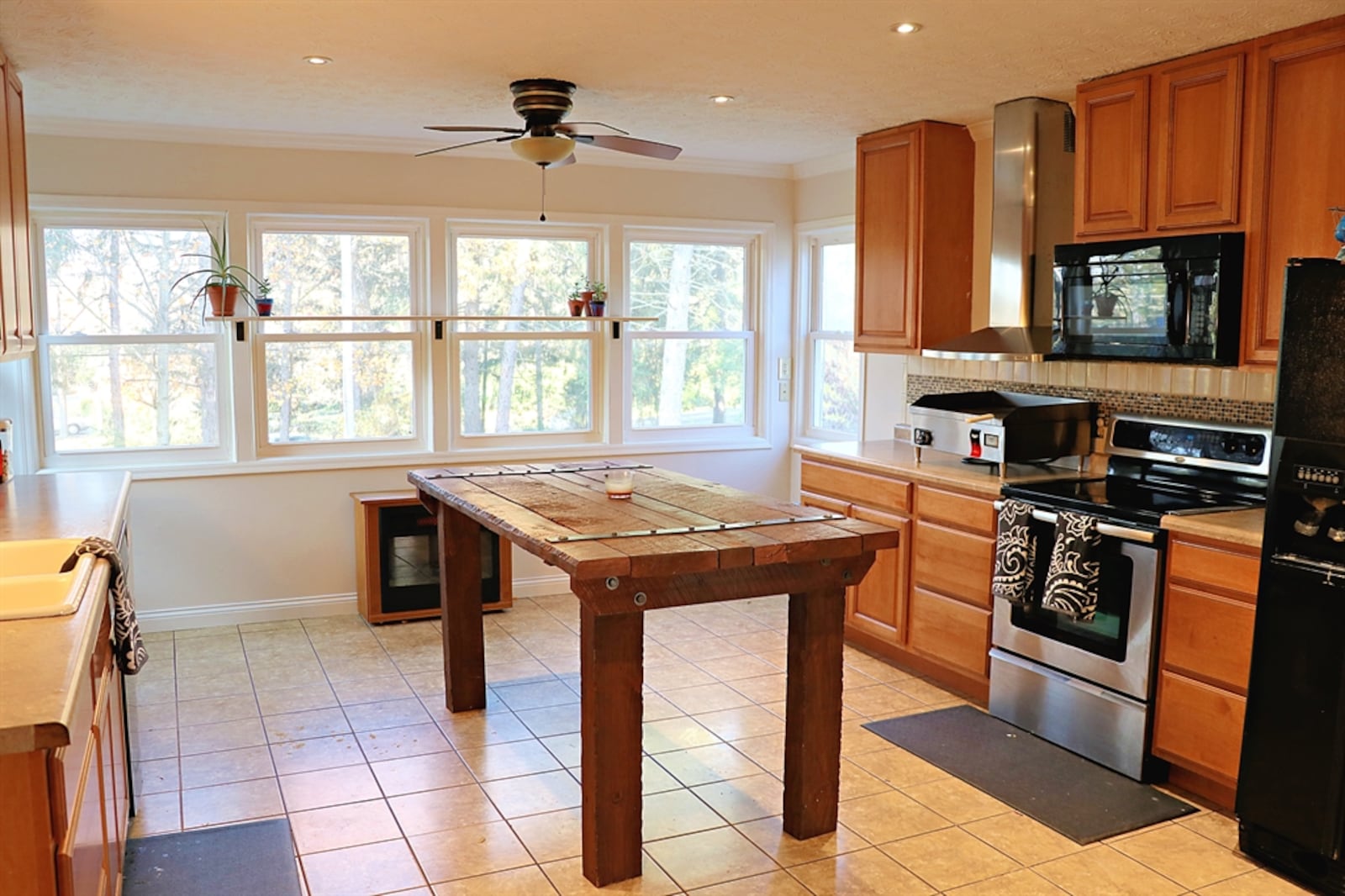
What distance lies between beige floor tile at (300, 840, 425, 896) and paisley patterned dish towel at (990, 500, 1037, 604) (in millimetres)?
2131

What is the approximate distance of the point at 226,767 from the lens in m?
3.53

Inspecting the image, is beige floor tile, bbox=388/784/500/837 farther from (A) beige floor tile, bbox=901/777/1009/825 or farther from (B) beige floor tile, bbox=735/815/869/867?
(A) beige floor tile, bbox=901/777/1009/825

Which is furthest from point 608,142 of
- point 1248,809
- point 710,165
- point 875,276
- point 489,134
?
point 1248,809

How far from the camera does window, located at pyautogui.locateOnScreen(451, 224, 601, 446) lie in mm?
5648

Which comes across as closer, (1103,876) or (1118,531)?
(1103,876)

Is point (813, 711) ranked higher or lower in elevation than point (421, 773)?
higher

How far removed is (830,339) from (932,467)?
1866 mm

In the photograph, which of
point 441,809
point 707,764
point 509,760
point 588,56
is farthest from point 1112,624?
point 588,56

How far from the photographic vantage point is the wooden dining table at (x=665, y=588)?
8.80 feet

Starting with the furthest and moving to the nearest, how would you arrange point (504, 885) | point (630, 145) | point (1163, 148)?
point (630, 145) < point (1163, 148) < point (504, 885)

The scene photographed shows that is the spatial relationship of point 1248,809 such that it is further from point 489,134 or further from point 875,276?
point 489,134

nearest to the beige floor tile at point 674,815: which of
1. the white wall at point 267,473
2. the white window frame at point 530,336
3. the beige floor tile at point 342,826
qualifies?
the beige floor tile at point 342,826

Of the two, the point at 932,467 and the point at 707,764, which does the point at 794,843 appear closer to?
the point at 707,764

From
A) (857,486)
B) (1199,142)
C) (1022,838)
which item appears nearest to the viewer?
(1022,838)
